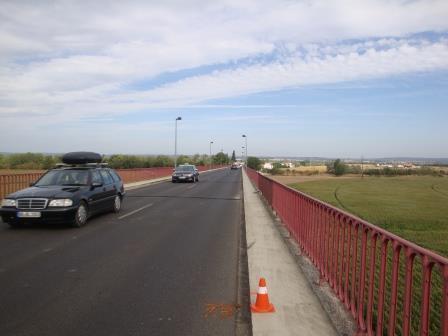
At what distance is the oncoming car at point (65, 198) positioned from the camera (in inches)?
392

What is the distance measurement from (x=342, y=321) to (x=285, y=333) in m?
0.65

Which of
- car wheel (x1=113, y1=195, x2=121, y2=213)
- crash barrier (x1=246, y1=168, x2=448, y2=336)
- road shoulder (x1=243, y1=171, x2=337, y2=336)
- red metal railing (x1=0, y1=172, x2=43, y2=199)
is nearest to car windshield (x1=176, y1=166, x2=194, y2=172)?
red metal railing (x1=0, y1=172, x2=43, y2=199)

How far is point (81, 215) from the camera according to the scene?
10695 millimetres

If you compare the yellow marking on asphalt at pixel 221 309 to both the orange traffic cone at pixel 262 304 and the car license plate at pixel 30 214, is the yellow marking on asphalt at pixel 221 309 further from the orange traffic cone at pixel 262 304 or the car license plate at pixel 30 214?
the car license plate at pixel 30 214

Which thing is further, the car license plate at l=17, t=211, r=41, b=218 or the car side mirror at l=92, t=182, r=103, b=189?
the car side mirror at l=92, t=182, r=103, b=189

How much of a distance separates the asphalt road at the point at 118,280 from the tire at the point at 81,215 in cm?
22

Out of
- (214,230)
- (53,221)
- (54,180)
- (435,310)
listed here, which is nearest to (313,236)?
(435,310)

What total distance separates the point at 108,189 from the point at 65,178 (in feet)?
5.00

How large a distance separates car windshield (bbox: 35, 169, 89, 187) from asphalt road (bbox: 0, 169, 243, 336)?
1.24 metres

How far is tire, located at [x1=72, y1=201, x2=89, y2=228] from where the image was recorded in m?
10.4

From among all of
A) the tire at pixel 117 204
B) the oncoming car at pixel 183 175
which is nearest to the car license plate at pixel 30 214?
the tire at pixel 117 204

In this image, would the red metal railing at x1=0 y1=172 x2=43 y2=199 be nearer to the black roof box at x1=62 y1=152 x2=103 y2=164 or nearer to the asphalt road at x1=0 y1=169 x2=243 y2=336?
the black roof box at x1=62 y1=152 x2=103 y2=164

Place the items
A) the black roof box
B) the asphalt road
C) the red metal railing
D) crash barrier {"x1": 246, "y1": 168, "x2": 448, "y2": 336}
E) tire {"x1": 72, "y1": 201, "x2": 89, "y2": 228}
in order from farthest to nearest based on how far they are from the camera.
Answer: the red metal railing < the black roof box < tire {"x1": 72, "y1": 201, "x2": 89, "y2": 228} < the asphalt road < crash barrier {"x1": 246, "y1": 168, "x2": 448, "y2": 336}

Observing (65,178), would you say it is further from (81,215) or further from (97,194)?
(81,215)
